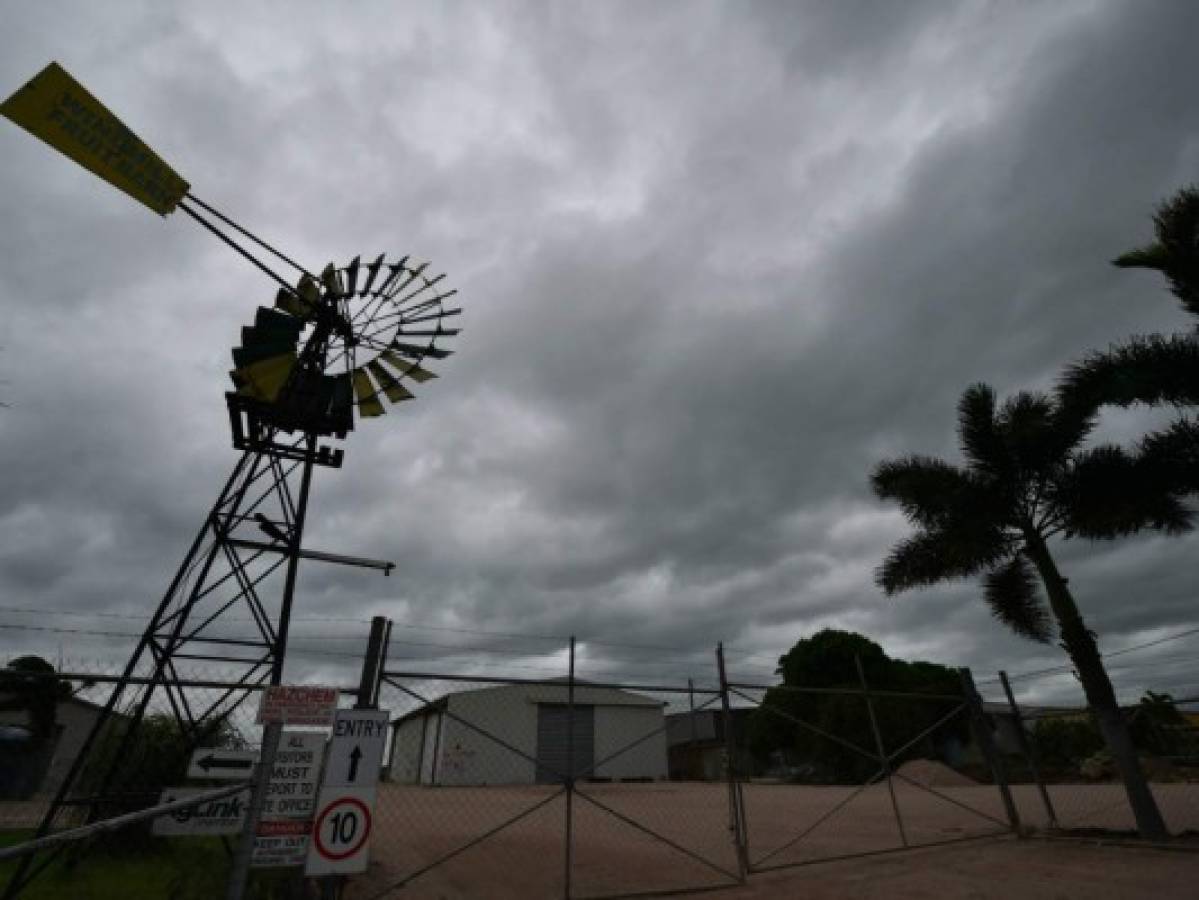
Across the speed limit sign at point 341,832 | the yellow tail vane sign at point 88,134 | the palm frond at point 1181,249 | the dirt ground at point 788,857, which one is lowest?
the dirt ground at point 788,857

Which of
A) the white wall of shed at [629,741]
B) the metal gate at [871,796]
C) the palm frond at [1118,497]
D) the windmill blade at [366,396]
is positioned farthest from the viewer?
the white wall of shed at [629,741]

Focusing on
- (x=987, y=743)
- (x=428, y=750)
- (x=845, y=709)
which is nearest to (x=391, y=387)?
(x=987, y=743)

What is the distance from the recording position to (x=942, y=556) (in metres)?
13.6

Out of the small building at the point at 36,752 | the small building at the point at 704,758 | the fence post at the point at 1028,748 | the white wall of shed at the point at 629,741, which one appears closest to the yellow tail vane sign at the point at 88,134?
the small building at the point at 36,752

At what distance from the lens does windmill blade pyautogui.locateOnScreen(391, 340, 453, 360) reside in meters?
9.23

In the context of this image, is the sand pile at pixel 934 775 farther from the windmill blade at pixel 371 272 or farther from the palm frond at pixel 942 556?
the windmill blade at pixel 371 272

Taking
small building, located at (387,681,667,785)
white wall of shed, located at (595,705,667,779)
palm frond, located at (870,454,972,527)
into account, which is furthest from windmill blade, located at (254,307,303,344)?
white wall of shed, located at (595,705,667,779)

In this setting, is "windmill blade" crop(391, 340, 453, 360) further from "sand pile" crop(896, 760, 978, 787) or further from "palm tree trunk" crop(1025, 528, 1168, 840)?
"sand pile" crop(896, 760, 978, 787)

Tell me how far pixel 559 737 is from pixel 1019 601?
26.3 meters

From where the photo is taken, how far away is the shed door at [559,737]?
32875 mm

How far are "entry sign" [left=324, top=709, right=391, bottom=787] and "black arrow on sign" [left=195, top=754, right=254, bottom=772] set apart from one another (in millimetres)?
641

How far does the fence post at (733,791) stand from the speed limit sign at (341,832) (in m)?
4.51

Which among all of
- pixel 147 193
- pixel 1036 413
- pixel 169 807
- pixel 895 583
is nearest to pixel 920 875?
pixel 895 583

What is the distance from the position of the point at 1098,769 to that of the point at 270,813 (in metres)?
34.7
